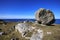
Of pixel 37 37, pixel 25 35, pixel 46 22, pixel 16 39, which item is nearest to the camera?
pixel 37 37

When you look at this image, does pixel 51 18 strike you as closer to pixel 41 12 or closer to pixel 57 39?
pixel 41 12

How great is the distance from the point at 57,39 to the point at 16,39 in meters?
6.32

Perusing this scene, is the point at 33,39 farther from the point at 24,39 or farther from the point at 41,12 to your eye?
the point at 41,12

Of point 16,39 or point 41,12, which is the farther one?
point 41,12

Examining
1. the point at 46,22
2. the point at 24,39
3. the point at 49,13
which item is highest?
the point at 49,13

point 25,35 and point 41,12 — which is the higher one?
point 41,12

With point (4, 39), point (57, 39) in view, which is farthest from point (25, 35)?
point (57, 39)

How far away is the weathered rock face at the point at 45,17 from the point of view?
Result: 31.5 m

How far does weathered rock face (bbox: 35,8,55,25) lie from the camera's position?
1240 inches

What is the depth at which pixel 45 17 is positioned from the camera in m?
32.1

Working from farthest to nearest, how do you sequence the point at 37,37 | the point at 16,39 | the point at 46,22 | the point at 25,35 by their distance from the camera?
1. the point at 46,22
2. the point at 25,35
3. the point at 16,39
4. the point at 37,37

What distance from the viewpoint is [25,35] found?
2367 cm

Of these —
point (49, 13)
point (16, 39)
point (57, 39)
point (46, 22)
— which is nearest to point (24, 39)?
point (16, 39)

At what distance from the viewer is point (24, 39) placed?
22.2 metres
